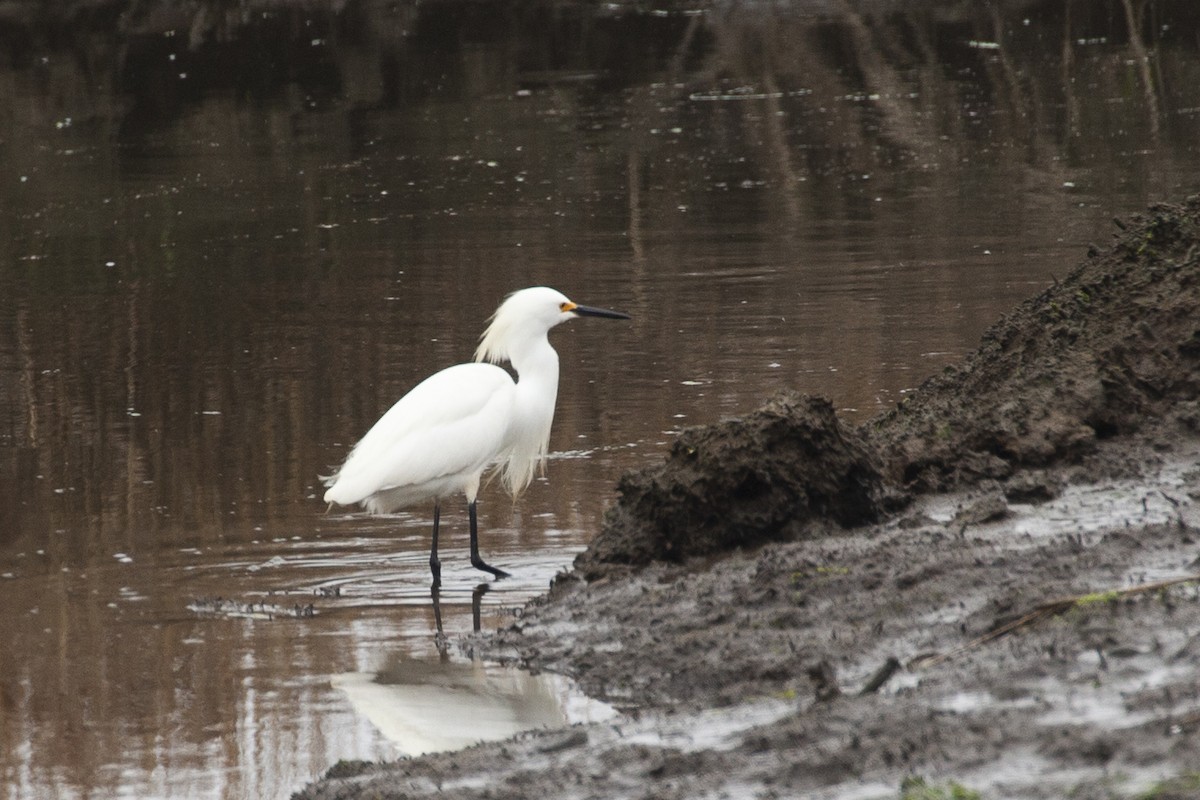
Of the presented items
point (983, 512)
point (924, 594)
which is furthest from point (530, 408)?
point (924, 594)

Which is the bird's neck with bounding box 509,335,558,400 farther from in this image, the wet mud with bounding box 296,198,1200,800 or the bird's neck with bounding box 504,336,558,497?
the wet mud with bounding box 296,198,1200,800

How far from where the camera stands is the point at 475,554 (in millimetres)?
7367

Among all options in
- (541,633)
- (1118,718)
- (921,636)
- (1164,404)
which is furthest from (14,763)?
(1164,404)

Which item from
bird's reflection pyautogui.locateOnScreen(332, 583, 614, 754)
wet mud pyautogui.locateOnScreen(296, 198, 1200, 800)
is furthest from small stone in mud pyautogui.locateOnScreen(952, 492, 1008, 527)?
bird's reflection pyautogui.locateOnScreen(332, 583, 614, 754)

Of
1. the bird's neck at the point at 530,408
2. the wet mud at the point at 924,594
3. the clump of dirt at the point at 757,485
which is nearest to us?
the wet mud at the point at 924,594

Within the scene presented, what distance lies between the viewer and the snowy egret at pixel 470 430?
294 inches

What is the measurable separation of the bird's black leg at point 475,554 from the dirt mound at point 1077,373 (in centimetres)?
163

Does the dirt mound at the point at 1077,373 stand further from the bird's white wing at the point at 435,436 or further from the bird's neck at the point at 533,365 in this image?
the bird's white wing at the point at 435,436

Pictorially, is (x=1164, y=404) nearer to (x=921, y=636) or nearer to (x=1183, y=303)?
(x=1183, y=303)

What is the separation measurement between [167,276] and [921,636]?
36.0ft

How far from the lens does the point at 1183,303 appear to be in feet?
21.9

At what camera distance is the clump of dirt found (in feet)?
20.5

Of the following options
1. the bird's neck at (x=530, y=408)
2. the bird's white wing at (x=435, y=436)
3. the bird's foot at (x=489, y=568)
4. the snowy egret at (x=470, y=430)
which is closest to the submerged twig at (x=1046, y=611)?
the bird's foot at (x=489, y=568)

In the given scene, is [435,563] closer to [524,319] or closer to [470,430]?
[470,430]
